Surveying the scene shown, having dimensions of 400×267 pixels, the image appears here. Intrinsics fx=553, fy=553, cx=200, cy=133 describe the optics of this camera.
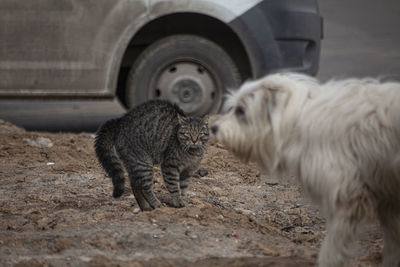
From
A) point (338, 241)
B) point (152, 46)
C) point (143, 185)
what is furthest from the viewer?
point (152, 46)

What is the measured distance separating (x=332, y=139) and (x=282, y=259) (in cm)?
99

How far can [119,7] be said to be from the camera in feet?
24.8

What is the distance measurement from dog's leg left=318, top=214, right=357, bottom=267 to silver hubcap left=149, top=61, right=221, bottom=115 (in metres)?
4.77

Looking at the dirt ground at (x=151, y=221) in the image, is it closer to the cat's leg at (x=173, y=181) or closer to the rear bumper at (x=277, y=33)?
the cat's leg at (x=173, y=181)

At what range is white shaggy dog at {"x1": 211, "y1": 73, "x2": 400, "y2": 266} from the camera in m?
3.48

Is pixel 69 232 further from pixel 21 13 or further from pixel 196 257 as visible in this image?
pixel 21 13

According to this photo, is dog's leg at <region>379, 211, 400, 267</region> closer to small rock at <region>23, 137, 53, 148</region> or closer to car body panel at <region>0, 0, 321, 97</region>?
car body panel at <region>0, 0, 321, 97</region>

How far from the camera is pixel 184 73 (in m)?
8.12

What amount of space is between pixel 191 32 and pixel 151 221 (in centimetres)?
415

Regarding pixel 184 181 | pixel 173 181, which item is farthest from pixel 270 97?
pixel 184 181

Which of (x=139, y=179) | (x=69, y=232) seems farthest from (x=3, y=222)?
(x=139, y=179)

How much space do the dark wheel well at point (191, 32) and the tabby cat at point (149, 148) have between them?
2.96 m

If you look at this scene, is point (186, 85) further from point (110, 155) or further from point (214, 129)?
point (214, 129)

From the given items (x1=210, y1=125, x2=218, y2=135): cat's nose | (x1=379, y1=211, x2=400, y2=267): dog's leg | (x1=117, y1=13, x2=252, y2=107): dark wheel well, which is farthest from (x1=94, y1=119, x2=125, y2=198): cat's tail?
(x1=117, y1=13, x2=252, y2=107): dark wheel well
